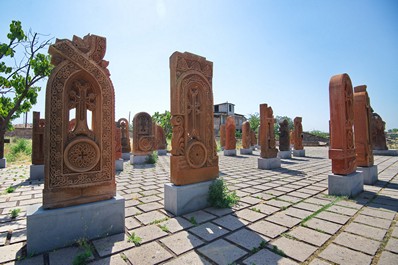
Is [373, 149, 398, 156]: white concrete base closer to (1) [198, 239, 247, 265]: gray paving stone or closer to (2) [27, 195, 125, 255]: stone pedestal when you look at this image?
(1) [198, 239, 247, 265]: gray paving stone

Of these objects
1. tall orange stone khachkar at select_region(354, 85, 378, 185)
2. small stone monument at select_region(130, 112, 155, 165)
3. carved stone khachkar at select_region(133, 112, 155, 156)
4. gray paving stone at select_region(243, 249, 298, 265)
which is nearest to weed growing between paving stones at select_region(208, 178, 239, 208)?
gray paving stone at select_region(243, 249, 298, 265)

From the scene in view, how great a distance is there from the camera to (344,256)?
7.16 feet

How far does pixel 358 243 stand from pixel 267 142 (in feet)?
20.8

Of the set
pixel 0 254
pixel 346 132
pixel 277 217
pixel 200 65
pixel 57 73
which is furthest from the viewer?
pixel 346 132

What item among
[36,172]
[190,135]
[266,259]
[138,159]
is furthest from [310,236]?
[138,159]

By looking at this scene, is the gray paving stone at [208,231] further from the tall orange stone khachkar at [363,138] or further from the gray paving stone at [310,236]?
the tall orange stone khachkar at [363,138]

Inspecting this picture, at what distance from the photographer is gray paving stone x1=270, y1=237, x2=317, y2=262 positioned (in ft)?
7.27

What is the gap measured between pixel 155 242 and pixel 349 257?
220 cm

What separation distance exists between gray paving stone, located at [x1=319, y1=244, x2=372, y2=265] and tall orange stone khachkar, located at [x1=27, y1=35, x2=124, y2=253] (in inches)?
103

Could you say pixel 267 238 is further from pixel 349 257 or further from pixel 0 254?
pixel 0 254

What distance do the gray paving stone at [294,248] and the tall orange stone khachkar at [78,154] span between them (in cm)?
215

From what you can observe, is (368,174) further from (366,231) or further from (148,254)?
(148,254)

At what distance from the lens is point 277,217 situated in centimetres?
329

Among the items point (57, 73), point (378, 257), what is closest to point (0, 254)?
A: point (57, 73)
